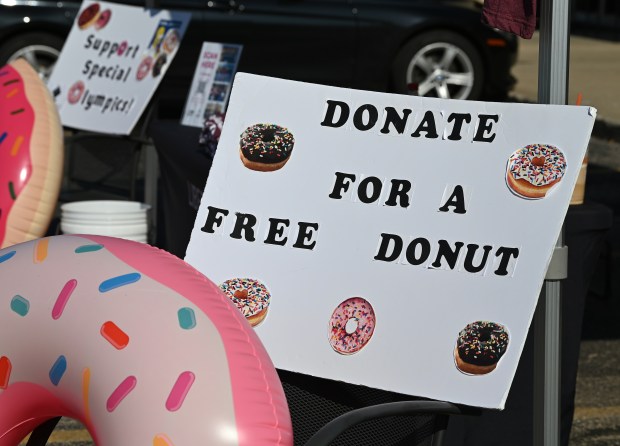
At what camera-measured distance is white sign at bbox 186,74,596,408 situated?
279 centimetres

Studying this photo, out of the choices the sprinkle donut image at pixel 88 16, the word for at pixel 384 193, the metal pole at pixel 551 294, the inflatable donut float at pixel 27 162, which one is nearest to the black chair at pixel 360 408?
the metal pole at pixel 551 294

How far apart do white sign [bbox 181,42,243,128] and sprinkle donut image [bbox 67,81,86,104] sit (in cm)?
99

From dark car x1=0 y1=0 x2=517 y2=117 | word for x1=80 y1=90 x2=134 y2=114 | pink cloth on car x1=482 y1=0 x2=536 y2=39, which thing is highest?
dark car x1=0 y1=0 x2=517 y2=117

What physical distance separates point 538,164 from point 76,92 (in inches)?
197

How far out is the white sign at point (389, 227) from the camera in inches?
110

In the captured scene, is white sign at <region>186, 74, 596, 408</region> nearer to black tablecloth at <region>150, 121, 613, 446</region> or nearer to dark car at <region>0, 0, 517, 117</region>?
black tablecloth at <region>150, 121, 613, 446</region>

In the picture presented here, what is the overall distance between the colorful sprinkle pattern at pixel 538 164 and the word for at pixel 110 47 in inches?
182

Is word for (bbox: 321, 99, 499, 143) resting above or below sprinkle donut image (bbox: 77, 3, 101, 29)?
below

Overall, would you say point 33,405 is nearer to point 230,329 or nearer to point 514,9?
point 230,329

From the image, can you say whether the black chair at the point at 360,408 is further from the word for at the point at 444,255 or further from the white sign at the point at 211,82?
the white sign at the point at 211,82

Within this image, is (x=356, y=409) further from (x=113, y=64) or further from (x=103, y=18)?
(x=103, y=18)

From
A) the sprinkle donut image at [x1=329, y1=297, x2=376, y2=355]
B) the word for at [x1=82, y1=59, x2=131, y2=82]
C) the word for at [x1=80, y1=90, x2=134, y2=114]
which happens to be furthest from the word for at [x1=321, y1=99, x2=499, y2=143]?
the word for at [x1=82, y1=59, x2=131, y2=82]

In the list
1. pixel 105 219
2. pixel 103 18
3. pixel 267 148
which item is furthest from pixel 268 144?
pixel 103 18

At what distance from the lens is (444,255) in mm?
2865
